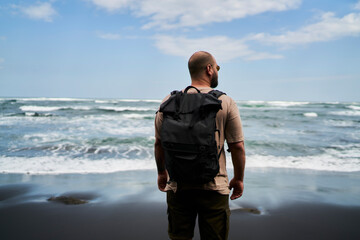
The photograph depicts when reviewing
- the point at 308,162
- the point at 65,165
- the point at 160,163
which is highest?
the point at 160,163

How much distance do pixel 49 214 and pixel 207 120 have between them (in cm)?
315

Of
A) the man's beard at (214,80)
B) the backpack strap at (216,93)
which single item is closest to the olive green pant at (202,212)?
the backpack strap at (216,93)

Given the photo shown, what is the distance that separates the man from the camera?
189 cm

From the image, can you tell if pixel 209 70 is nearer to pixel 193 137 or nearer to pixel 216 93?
pixel 216 93

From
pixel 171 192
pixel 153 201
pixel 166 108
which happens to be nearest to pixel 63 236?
pixel 153 201

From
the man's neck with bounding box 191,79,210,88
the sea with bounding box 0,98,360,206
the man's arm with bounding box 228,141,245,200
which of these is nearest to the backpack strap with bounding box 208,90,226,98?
the man's neck with bounding box 191,79,210,88

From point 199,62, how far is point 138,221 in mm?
2533

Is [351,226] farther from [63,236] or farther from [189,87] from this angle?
[63,236]

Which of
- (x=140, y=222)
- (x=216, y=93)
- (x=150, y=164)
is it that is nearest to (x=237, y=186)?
(x=216, y=93)

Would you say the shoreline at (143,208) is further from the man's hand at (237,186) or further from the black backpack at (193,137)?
the black backpack at (193,137)

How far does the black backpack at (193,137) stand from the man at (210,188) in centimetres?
11

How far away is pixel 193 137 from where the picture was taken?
1.75 metres

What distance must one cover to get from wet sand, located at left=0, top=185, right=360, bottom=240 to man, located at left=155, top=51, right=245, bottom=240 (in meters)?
1.47

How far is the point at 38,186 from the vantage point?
17.0 feet
